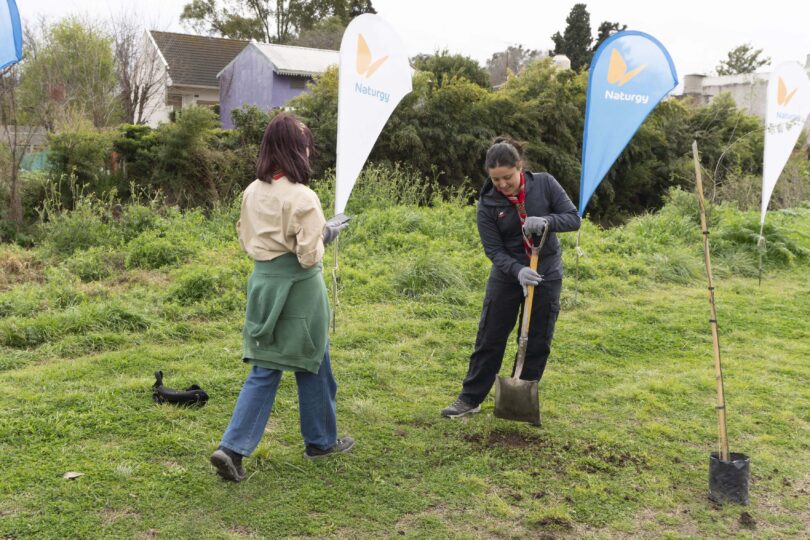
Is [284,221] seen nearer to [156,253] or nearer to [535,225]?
[535,225]

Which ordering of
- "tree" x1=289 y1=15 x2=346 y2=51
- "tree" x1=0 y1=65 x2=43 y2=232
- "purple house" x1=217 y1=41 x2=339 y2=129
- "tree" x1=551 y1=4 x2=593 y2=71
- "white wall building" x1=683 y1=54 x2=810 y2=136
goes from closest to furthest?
"tree" x1=0 y1=65 x2=43 y2=232 → "purple house" x1=217 y1=41 x2=339 y2=129 → "white wall building" x1=683 y1=54 x2=810 y2=136 → "tree" x1=551 y1=4 x2=593 y2=71 → "tree" x1=289 y1=15 x2=346 y2=51

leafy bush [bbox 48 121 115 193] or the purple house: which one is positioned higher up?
the purple house

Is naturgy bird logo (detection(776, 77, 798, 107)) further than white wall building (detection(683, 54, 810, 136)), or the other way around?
white wall building (detection(683, 54, 810, 136))

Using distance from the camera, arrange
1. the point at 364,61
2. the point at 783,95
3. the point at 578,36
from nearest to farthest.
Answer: the point at 364,61 → the point at 783,95 → the point at 578,36

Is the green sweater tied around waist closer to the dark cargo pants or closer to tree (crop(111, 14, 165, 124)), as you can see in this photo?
the dark cargo pants

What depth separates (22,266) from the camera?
7.55 meters

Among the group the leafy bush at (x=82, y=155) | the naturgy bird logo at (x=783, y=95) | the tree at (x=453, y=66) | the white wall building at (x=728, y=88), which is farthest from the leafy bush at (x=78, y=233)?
the white wall building at (x=728, y=88)

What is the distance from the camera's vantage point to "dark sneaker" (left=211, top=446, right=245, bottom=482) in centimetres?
338

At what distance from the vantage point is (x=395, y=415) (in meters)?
4.48

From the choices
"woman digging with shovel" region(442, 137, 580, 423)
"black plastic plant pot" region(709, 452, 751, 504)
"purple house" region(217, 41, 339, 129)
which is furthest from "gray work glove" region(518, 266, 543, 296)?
"purple house" region(217, 41, 339, 129)

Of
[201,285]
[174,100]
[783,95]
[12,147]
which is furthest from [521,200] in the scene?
[174,100]

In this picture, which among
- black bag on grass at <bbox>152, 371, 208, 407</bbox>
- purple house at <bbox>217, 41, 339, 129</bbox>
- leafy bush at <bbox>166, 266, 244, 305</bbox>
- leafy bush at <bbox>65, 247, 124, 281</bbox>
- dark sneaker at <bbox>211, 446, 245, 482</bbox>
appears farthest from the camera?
purple house at <bbox>217, 41, 339, 129</bbox>

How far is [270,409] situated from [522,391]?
1420mm

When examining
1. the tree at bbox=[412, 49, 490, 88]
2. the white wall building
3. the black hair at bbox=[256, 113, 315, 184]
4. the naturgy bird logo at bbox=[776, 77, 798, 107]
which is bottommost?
the black hair at bbox=[256, 113, 315, 184]
